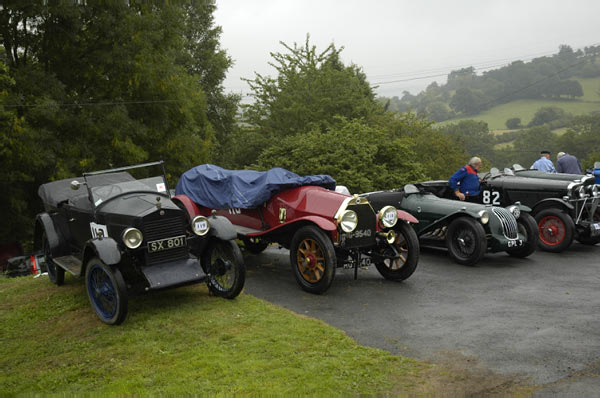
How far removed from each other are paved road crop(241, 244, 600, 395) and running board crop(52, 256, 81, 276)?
258cm

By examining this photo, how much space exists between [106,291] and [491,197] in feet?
27.5

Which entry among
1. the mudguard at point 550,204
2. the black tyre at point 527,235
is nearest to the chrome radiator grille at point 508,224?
the black tyre at point 527,235

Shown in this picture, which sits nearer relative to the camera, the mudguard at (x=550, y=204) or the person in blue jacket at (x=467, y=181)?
the mudguard at (x=550, y=204)

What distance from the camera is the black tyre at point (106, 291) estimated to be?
593cm

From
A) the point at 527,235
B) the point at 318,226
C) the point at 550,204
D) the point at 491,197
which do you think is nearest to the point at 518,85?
the point at 491,197

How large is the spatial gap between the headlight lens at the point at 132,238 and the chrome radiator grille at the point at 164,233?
0.71ft

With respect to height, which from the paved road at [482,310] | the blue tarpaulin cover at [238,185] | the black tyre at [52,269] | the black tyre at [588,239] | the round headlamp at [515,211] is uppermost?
the blue tarpaulin cover at [238,185]

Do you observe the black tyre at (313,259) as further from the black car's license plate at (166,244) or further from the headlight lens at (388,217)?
the black car's license plate at (166,244)

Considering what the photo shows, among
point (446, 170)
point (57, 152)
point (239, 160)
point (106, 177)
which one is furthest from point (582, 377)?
point (446, 170)

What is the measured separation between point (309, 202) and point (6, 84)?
12347 mm

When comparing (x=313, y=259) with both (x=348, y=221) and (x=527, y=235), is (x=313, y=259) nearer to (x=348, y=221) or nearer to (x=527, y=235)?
(x=348, y=221)

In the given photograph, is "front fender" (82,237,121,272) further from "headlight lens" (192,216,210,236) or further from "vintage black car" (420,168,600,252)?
"vintage black car" (420,168,600,252)

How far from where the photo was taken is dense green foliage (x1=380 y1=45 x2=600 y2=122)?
294 ft

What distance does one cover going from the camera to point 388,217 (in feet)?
25.3
